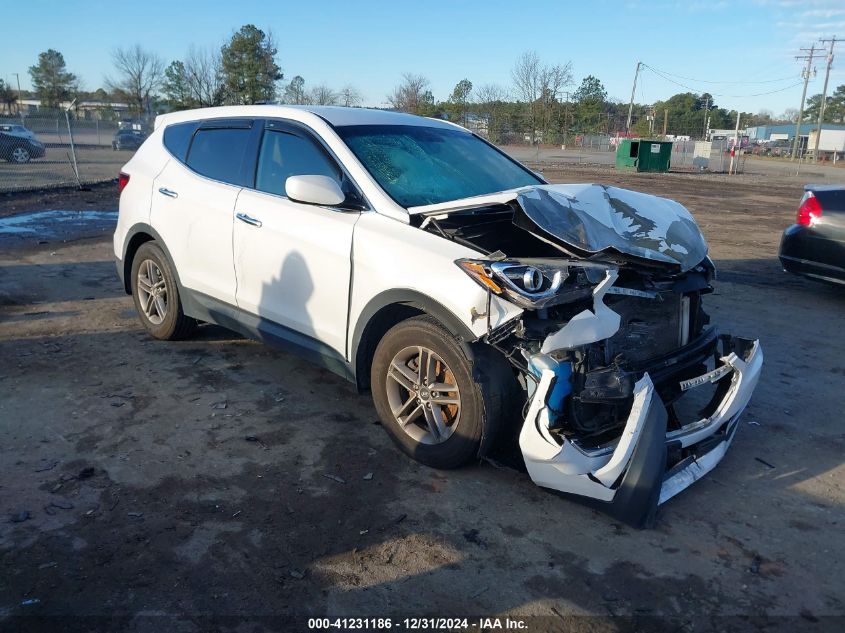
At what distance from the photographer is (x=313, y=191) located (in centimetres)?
396

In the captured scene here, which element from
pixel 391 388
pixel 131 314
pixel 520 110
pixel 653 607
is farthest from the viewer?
pixel 520 110

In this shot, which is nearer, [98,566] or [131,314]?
[98,566]

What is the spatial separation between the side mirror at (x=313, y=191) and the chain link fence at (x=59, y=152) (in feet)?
47.5

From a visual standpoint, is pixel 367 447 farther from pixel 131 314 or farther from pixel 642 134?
pixel 642 134

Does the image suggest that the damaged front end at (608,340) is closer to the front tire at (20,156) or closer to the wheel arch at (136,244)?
the wheel arch at (136,244)

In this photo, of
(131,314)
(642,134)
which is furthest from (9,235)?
(642,134)

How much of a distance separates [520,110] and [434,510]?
56594mm

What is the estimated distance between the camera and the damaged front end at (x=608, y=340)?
10.4 ft

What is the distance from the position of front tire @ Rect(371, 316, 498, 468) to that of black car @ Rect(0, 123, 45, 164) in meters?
23.8

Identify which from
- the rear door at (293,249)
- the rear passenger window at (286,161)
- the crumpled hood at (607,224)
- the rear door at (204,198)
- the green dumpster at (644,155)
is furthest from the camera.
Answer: the green dumpster at (644,155)

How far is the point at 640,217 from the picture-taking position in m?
3.94

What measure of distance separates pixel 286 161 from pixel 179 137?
151 cm

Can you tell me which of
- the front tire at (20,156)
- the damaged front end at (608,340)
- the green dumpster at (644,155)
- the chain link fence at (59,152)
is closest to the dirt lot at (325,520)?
the damaged front end at (608,340)

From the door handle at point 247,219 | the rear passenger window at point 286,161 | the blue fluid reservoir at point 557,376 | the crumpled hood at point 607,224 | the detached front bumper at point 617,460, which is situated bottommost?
the detached front bumper at point 617,460
